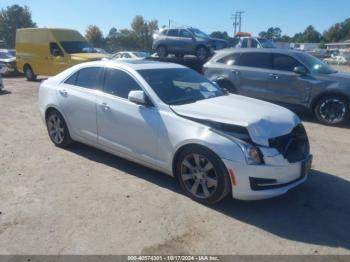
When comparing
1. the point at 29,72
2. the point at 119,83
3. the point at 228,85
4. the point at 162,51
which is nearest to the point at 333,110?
the point at 228,85

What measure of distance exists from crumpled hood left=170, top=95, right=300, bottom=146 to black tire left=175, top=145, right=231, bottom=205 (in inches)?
16.7

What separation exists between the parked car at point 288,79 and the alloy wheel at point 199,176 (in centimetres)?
544

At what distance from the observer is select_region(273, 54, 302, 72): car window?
895cm

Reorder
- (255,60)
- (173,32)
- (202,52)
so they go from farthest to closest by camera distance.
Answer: (173,32) → (202,52) → (255,60)

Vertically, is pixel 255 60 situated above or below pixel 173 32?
below

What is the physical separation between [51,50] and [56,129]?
1098 centimetres

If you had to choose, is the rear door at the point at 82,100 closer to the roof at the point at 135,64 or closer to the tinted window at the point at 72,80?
the tinted window at the point at 72,80

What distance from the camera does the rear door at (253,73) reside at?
9375mm

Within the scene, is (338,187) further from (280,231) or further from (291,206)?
(280,231)

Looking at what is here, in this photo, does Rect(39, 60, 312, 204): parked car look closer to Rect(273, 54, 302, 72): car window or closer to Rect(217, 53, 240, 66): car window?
Rect(273, 54, 302, 72): car window

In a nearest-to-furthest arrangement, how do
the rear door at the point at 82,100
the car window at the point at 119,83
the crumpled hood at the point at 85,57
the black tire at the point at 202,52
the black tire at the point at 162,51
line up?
the car window at the point at 119,83 → the rear door at the point at 82,100 → the crumpled hood at the point at 85,57 → the black tire at the point at 202,52 → the black tire at the point at 162,51

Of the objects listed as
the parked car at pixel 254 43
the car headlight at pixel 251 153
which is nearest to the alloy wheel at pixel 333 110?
the car headlight at pixel 251 153

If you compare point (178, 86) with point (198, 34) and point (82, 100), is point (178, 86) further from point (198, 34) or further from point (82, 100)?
point (198, 34)

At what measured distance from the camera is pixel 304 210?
4.19 metres
